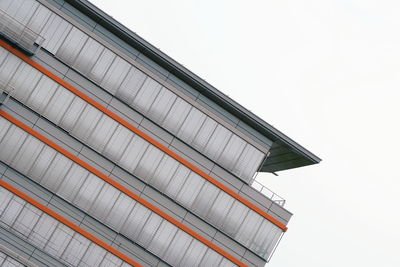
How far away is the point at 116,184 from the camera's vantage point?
1718 inches

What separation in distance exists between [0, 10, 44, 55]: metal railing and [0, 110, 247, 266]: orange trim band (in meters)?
5.33

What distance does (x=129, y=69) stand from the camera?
4538 cm

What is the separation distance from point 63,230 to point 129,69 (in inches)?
539

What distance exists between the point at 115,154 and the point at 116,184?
238 cm

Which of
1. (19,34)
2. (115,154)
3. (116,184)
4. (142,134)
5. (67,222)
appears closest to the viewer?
(67,222)

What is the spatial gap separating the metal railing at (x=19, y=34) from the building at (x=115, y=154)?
0.09m

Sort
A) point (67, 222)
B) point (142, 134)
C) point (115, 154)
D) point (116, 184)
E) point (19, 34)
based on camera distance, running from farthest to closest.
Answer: point (142, 134), point (115, 154), point (116, 184), point (19, 34), point (67, 222)

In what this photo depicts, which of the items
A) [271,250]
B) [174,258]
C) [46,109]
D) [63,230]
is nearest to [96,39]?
[46,109]

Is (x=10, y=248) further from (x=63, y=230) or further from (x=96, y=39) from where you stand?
(x=96, y=39)

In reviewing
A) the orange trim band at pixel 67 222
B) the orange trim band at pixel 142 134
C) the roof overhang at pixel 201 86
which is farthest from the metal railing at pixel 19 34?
the orange trim band at pixel 67 222

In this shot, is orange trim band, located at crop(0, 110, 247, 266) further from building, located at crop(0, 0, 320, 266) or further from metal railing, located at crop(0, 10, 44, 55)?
metal railing, located at crop(0, 10, 44, 55)

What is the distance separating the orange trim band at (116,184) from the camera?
4219cm

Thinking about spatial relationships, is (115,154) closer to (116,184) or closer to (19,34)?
(116,184)

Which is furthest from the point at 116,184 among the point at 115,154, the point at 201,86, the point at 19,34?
the point at 19,34
